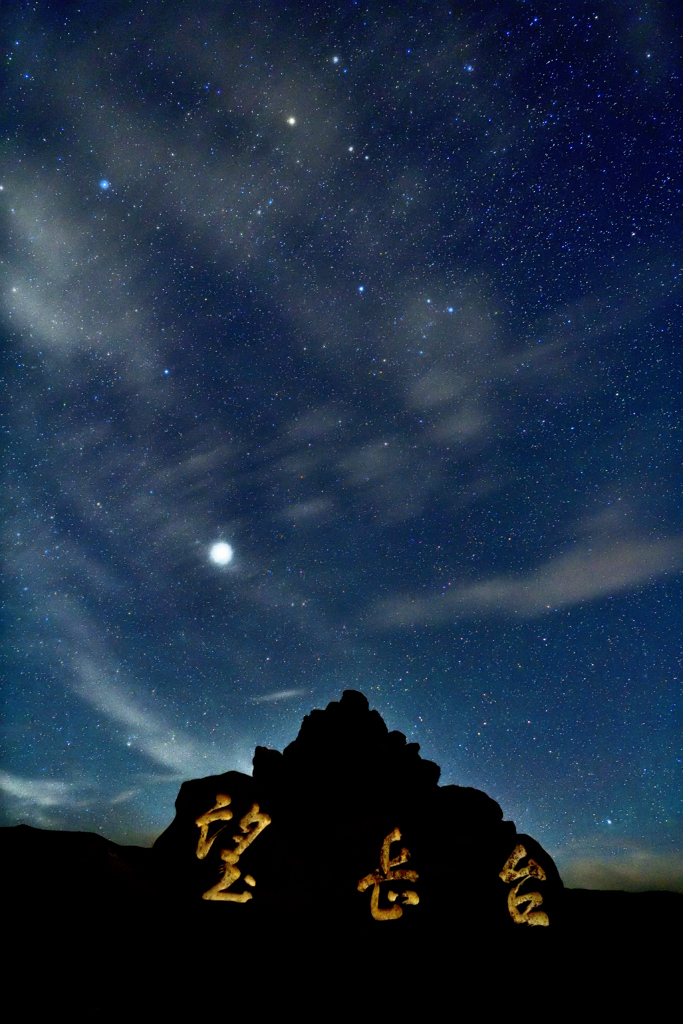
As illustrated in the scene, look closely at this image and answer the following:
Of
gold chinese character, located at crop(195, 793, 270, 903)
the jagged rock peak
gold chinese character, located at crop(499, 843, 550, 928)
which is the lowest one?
gold chinese character, located at crop(499, 843, 550, 928)

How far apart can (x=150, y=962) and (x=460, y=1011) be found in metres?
8.08

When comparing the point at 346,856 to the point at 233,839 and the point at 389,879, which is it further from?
the point at 233,839

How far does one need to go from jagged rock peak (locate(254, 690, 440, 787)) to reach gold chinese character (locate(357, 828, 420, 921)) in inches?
175

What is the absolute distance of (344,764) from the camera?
833 inches

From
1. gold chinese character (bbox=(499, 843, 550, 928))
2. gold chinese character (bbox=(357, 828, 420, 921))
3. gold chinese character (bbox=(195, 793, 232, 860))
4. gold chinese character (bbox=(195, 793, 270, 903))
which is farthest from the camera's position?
gold chinese character (bbox=(499, 843, 550, 928))

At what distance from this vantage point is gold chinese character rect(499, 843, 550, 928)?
1661 cm

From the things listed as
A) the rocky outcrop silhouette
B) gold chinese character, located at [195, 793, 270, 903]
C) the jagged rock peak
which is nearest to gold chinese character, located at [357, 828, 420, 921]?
the rocky outcrop silhouette

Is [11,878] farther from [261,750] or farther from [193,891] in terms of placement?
[261,750]

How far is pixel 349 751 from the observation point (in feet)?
71.6

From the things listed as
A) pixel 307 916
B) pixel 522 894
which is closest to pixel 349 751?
pixel 307 916

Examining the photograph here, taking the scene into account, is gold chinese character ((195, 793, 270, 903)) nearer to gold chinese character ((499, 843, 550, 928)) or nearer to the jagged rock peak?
the jagged rock peak

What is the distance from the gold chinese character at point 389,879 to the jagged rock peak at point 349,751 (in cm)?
444

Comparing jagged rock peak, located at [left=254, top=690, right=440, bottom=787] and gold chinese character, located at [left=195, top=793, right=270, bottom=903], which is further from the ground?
jagged rock peak, located at [left=254, top=690, right=440, bottom=787]

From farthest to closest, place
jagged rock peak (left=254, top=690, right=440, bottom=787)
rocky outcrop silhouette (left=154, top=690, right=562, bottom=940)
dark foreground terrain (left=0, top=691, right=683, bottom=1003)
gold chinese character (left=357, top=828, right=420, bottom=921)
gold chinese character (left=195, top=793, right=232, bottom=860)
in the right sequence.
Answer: jagged rock peak (left=254, top=690, right=440, bottom=787)
gold chinese character (left=357, top=828, right=420, bottom=921)
rocky outcrop silhouette (left=154, top=690, right=562, bottom=940)
gold chinese character (left=195, top=793, right=232, bottom=860)
dark foreground terrain (left=0, top=691, right=683, bottom=1003)
